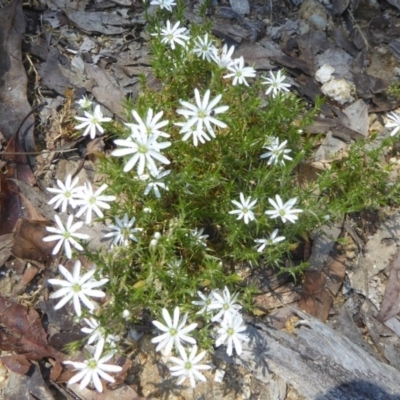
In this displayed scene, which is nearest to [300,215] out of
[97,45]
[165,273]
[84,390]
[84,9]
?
Result: [165,273]

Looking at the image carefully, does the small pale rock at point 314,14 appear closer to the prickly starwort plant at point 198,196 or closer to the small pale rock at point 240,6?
the small pale rock at point 240,6

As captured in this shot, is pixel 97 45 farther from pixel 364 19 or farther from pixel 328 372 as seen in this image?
pixel 328 372

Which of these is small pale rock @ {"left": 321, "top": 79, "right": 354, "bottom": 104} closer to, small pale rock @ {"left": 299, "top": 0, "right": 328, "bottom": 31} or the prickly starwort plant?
the prickly starwort plant

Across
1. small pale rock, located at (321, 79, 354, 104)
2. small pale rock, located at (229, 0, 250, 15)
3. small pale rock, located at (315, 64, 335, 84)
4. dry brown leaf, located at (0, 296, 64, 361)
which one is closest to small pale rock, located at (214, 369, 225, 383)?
dry brown leaf, located at (0, 296, 64, 361)

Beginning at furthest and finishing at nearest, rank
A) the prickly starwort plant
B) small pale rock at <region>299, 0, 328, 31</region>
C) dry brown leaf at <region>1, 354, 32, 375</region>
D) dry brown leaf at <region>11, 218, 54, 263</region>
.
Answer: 1. small pale rock at <region>299, 0, 328, 31</region>
2. dry brown leaf at <region>11, 218, 54, 263</region>
3. dry brown leaf at <region>1, 354, 32, 375</region>
4. the prickly starwort plant

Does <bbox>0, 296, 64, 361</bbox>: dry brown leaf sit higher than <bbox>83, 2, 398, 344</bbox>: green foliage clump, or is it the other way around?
<bbox>83, 2, 398, 344</bbox>: green foliage clump

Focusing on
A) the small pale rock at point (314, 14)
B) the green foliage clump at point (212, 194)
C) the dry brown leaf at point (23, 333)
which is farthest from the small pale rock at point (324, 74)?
the dry brown leaf at point (23, 333)
